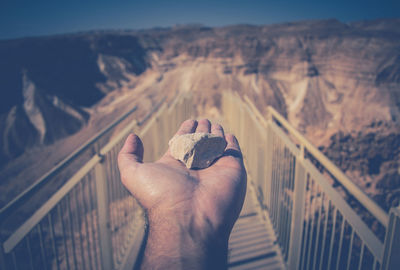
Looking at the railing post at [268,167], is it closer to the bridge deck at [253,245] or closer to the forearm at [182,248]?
the bridge deck at [253,245]

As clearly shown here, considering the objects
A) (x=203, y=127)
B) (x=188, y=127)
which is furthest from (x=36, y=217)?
(x=203, y=127)

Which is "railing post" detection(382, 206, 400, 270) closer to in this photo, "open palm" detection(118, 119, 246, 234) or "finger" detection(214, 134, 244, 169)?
"open palm" detection(118, 119, 246, 234)

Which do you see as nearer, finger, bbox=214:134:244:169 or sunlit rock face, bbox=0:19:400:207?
finger, bbox=214:134:244:169

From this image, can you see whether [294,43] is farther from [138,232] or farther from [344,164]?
[138,232]

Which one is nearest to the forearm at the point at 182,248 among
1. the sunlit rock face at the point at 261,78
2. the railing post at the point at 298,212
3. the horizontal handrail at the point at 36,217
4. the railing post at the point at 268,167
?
the horizontal handrail at the point at 36,217

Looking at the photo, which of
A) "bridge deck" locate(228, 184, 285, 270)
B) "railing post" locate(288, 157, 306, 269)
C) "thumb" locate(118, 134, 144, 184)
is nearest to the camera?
"thumb" locate(118, 134, 144, 184)

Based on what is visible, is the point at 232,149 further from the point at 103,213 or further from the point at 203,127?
the point at 103,213

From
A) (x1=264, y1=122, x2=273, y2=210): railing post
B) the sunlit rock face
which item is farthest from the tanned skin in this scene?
the sunlit rock face
